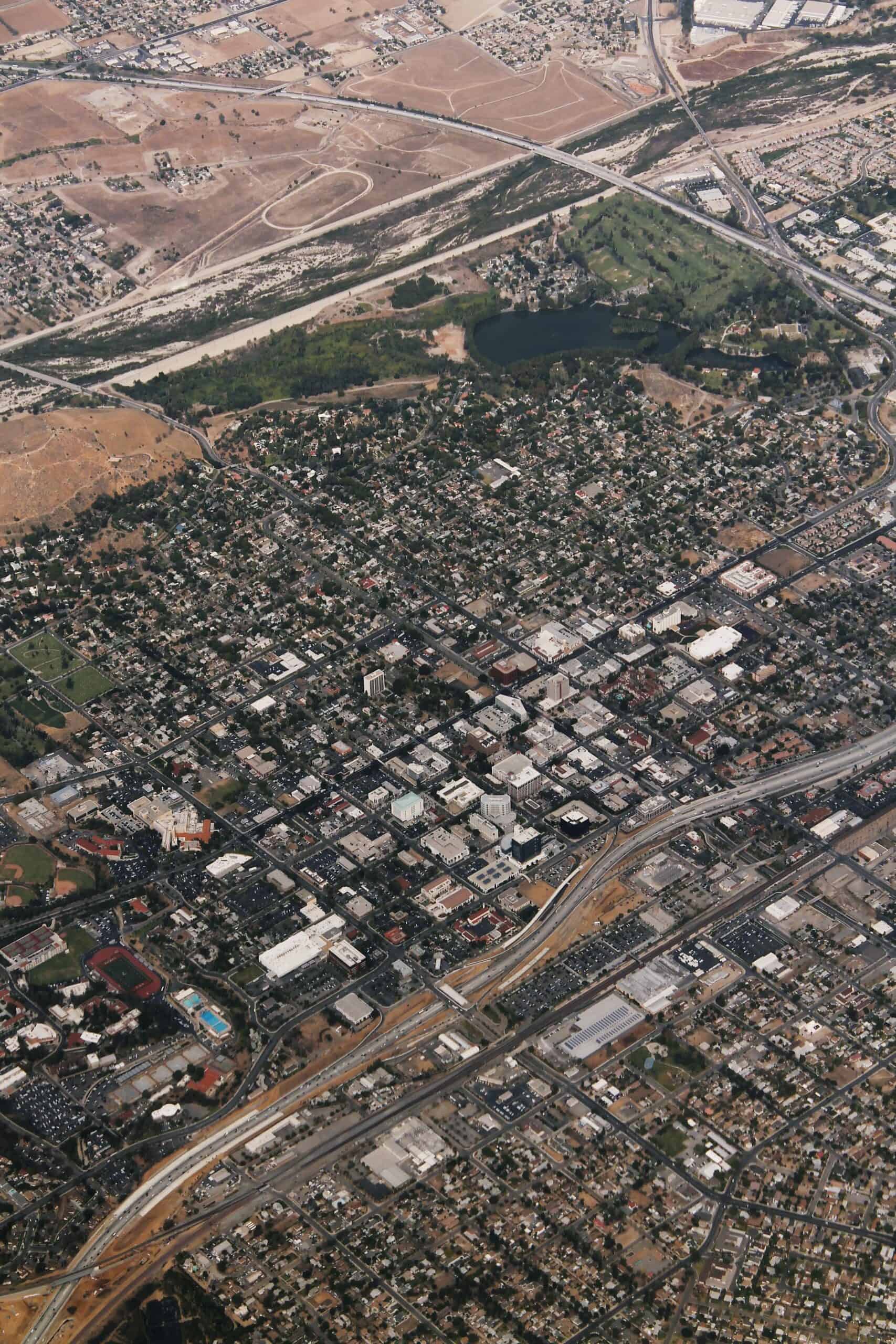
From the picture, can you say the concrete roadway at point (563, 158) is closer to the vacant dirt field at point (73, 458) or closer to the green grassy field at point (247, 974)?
the vacant dirt field at point (73, 458)

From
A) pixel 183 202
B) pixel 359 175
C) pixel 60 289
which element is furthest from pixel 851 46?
pixel 60 289

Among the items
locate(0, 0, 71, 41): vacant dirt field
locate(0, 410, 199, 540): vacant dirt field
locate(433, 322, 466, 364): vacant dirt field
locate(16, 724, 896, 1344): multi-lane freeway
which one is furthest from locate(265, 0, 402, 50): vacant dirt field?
locate(16, 724, 896, 1344): multi-lane freeway

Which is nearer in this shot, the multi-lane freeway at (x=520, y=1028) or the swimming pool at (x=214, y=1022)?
the multi-lane freeway at (x=520, y=1028)

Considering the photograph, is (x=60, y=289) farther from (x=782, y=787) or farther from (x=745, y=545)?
(x=782, y=787)

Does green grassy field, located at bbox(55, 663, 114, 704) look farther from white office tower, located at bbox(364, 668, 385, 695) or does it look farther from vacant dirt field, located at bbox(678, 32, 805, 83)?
vacant dirt field, located at bbox(678, 32, 805, 83)

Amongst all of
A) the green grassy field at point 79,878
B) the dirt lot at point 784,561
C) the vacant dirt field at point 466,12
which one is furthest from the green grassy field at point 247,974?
the vacant dirt field at point 466,12

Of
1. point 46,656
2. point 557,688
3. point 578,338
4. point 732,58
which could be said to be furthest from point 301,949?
point 732,58
